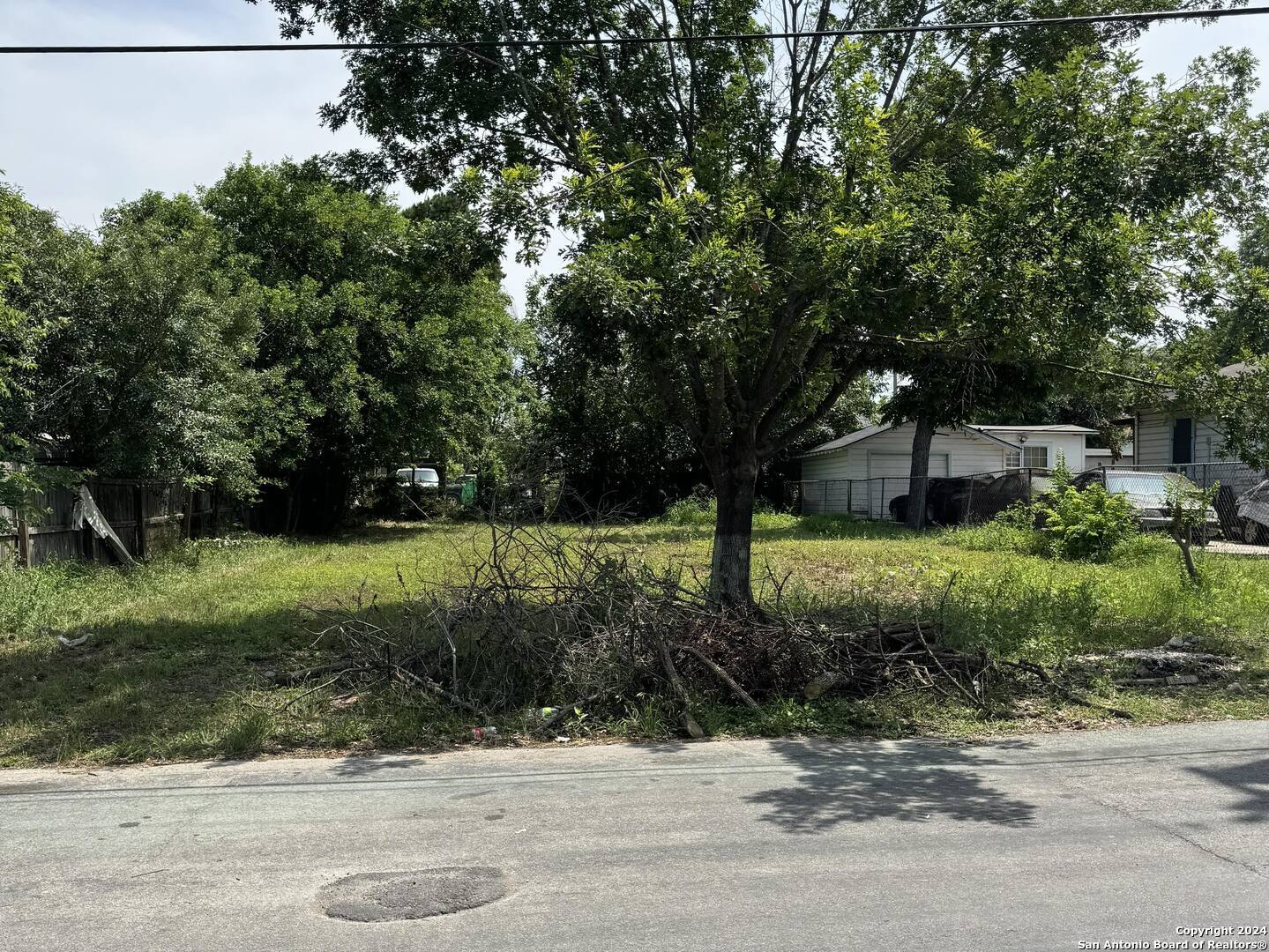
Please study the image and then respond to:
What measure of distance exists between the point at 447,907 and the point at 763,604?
7.45 meters

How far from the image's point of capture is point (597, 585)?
9.05 m

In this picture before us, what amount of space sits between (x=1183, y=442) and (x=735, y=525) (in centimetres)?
2171

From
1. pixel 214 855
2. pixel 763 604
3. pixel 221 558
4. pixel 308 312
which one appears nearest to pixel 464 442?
pixel 308 312

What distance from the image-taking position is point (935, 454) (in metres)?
32.6

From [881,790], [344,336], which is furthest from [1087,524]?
[344,336]

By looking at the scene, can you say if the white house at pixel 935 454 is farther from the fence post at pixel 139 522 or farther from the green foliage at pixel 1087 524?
the fence post at pixel 139 522

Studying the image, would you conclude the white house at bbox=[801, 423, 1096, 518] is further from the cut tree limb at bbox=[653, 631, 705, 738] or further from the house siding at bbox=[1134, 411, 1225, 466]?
the cut tree limb at bbox=[653, 631, 705, 738]

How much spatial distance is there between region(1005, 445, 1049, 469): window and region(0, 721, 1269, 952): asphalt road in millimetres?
27178

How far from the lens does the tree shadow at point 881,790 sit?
5434 mm

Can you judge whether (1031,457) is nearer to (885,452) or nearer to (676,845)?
(885,452)

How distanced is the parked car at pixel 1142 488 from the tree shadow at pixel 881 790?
14.7 metres

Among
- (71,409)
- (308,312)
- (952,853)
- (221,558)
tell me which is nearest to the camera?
(952,853)

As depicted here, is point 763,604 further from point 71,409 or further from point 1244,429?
point 71,409

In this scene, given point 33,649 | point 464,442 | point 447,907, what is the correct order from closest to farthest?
point 447,907 < point 33,649 < point 464,442
